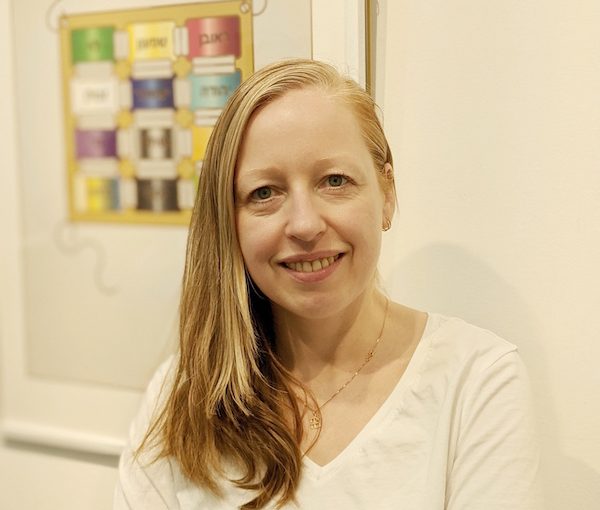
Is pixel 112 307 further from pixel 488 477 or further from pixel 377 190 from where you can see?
pixel 488 477

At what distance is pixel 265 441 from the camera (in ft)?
3.54

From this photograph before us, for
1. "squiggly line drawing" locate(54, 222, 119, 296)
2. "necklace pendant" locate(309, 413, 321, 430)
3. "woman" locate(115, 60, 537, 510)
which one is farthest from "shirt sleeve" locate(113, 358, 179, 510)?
"squiggly line drawing" locate(54, 222, 119, 296)

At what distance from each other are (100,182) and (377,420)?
2.33 ft

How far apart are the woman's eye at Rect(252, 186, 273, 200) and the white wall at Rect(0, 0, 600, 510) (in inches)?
11.5

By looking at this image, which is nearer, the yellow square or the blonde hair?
the blonde hair

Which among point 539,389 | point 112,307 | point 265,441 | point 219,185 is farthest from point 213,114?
point 539,389

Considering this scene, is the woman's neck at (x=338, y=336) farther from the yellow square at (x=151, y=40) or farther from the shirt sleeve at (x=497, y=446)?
the yellow square at (x=151, y=40)

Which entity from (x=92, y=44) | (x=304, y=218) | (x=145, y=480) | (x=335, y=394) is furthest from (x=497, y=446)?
(x=92, y=44)

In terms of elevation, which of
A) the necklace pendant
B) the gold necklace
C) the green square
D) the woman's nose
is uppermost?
the green square

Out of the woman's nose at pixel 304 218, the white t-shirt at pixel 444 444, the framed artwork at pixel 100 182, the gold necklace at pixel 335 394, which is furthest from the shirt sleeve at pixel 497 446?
the framed artwork at pixel 100 182

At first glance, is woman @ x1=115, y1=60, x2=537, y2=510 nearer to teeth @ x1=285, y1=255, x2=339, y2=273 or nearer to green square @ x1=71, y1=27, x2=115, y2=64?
teeth @ x1=285, y1=255, x2=339, y2=273

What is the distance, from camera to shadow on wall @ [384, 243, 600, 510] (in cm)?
119

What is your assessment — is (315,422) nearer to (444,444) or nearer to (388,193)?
(444,444)

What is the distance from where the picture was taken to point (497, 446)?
3.17 feet
